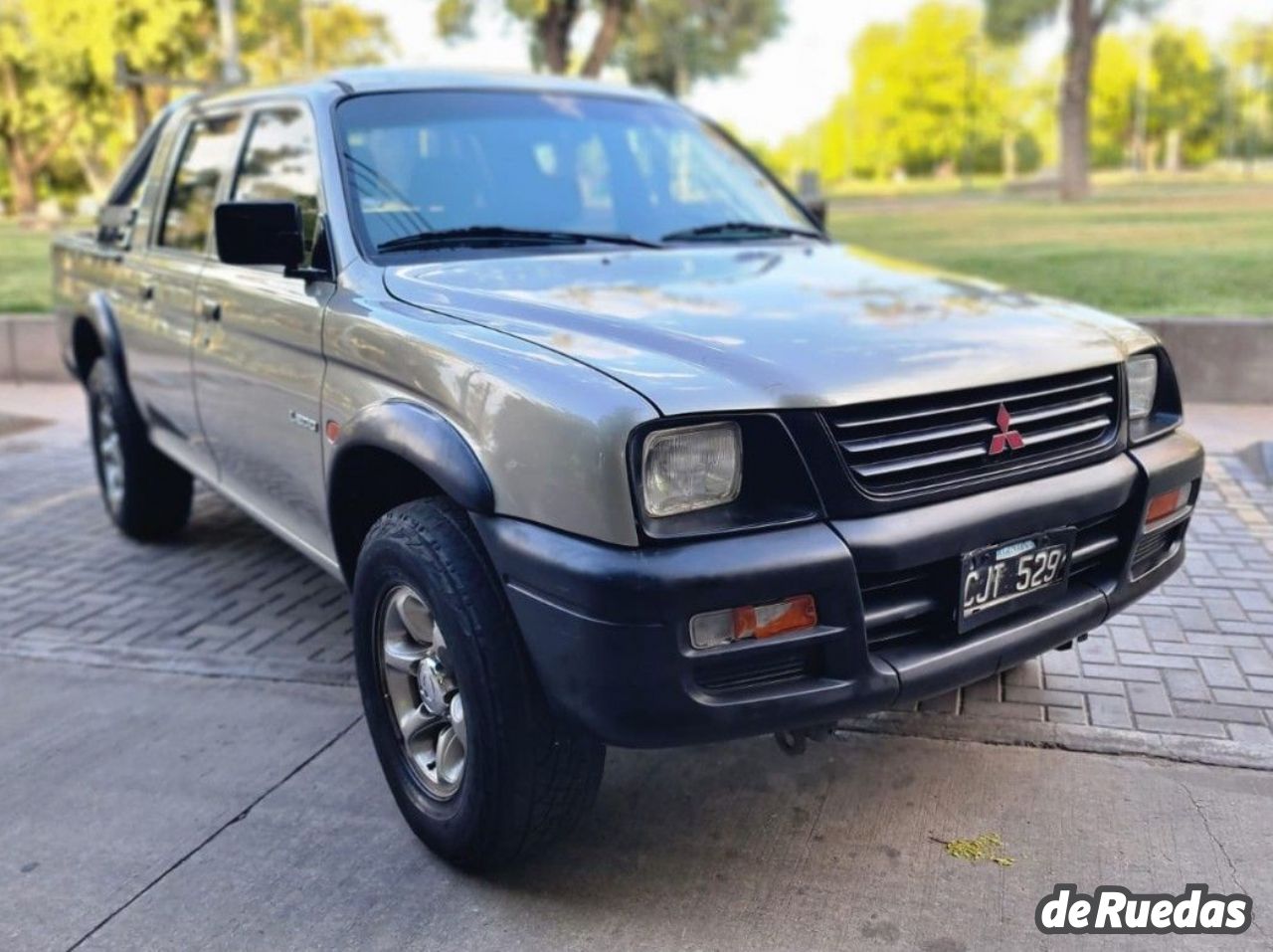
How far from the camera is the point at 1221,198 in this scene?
2512cm

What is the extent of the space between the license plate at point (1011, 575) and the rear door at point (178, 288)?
2.94 metres

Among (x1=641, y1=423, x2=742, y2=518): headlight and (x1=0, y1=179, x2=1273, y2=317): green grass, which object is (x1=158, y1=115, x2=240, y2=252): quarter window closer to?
(x1=641, y1=423, x2=742, y2=518): headlight

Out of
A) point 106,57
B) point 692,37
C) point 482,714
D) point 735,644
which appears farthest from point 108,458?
point 692,37

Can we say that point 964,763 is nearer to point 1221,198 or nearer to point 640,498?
point 640,498

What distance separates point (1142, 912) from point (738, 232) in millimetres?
2389

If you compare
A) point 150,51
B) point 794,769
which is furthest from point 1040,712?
Answer: point 150,51

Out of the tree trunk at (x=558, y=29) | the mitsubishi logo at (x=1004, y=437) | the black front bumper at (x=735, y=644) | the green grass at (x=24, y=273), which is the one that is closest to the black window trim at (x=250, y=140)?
the black front bumper at (x=735, y=644)

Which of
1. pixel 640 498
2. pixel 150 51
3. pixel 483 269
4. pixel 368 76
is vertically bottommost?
pixel 640 498

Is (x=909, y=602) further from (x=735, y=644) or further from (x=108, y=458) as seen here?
(x=108, y=458)

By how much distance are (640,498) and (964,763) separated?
1560mm

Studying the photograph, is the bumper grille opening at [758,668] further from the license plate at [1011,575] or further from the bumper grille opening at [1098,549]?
the bumper grille opening at [1098,549]

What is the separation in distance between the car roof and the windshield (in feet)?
0.16

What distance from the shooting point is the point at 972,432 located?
A: 263 cm

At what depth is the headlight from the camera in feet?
7.54
